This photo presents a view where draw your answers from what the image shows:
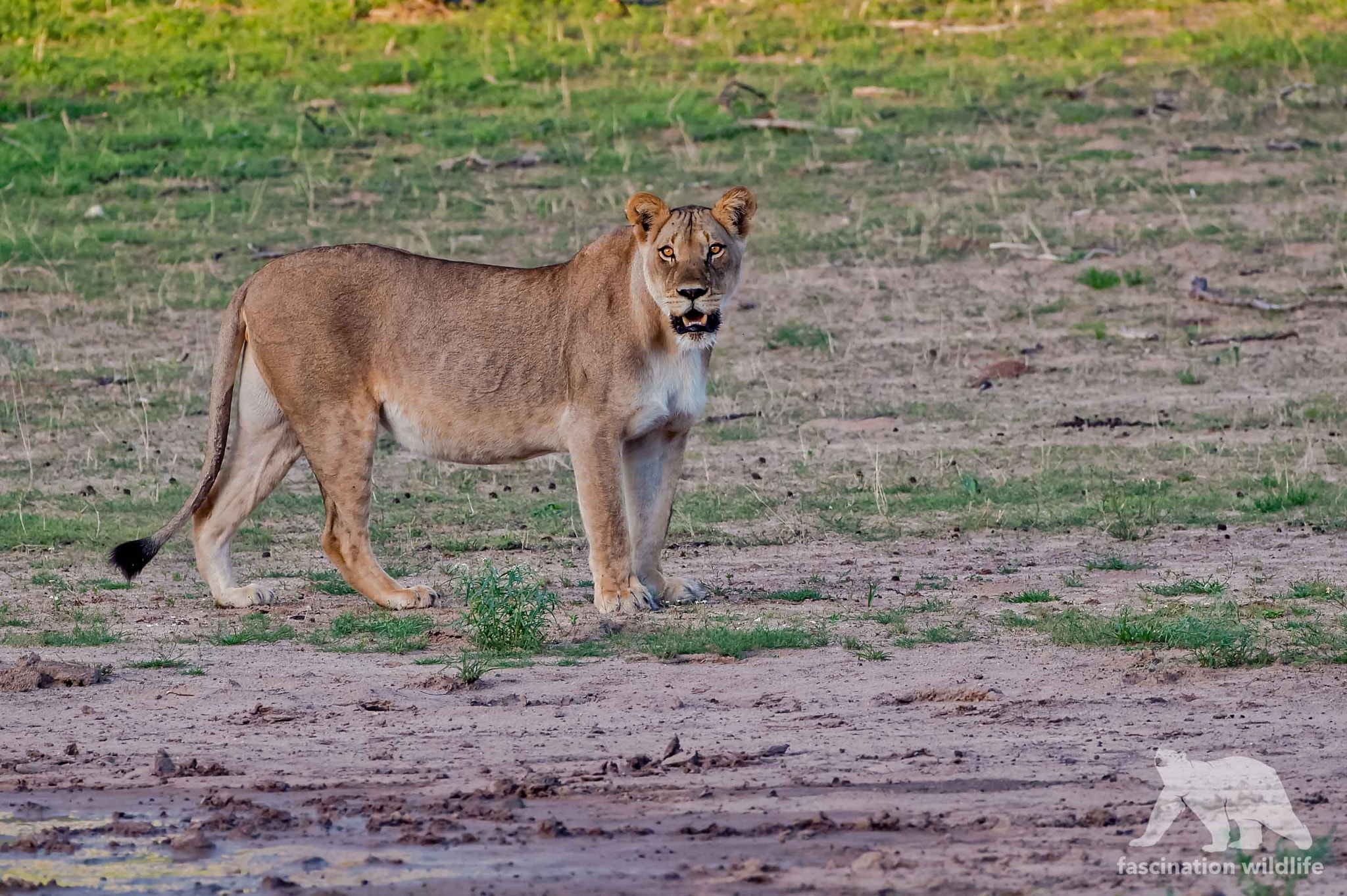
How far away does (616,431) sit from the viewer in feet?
24.8

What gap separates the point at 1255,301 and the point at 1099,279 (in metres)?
1.11

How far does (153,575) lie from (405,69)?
12.6 meters

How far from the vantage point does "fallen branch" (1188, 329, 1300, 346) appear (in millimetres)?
12977

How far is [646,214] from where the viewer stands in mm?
7555

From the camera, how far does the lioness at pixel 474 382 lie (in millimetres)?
7551

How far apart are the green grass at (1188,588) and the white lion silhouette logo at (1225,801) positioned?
2341 millimetres

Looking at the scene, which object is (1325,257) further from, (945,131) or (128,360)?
(128,360)

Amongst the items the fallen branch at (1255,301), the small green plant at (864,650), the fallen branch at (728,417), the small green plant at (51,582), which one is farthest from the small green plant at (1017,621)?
the fallen branch at (1255,301)

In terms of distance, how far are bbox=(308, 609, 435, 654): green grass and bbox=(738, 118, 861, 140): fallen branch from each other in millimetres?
11057

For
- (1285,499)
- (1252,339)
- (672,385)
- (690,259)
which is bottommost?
(1285,499)

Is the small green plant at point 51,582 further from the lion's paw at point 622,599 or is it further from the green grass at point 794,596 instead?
the green grass at point 794,596

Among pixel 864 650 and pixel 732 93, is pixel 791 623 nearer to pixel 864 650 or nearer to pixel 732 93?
pixel 864 650

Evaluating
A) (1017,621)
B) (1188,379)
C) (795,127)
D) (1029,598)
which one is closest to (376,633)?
(1017,621)

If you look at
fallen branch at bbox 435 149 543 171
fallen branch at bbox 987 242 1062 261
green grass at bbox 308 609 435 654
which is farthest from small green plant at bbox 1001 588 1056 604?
fallen branch at bbox 435 149 543 171
